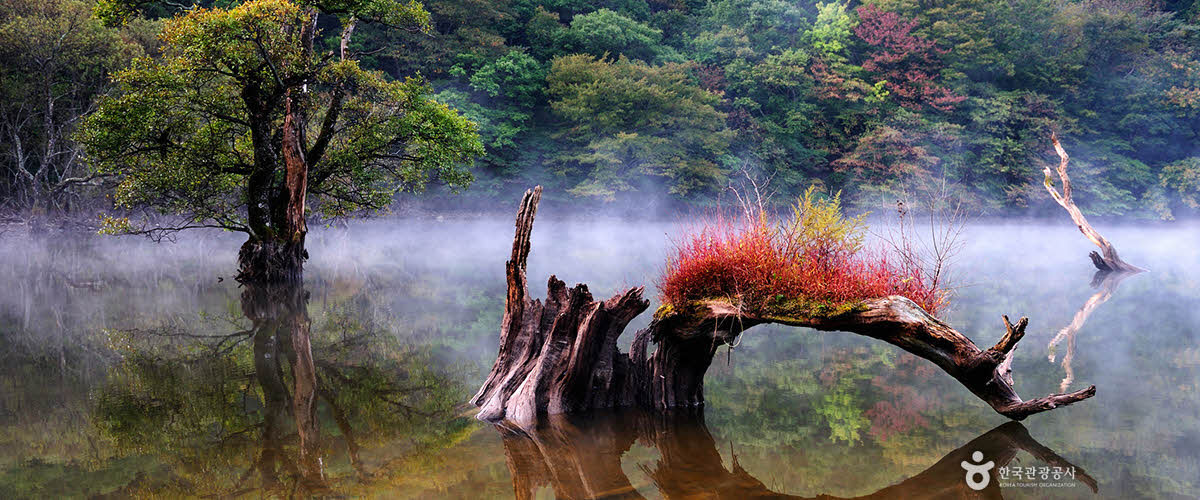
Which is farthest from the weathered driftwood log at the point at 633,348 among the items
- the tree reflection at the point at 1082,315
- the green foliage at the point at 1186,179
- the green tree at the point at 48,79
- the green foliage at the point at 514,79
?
the green foliage at the point at 1186,179

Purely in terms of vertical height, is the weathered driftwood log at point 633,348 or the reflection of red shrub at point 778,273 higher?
the reflection of red shrub at point 778,273

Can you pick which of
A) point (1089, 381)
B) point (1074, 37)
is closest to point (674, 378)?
point (1089, 381)

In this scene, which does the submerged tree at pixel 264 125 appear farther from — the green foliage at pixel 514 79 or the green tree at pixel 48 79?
the green foliage at pixel 514 79

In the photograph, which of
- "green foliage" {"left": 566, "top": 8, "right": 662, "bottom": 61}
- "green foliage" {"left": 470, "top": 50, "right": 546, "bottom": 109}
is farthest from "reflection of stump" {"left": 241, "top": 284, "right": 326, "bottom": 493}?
"green foliage" {"left": 566, "top": 8, "right": 662, "bottom": 61}

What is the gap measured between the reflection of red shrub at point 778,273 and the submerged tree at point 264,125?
1050cm

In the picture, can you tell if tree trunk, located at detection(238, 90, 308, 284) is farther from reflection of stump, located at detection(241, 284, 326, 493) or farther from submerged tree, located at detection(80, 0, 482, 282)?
reflection of stump, located at detection(241, 284, 326, 493)

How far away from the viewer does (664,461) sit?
4867mm

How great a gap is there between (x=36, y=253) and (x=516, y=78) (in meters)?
19.9

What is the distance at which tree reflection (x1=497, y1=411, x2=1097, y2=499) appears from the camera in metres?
4.38

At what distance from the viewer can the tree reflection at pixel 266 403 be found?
461 cm

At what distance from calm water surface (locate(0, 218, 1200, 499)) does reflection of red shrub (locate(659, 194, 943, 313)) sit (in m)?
1.05

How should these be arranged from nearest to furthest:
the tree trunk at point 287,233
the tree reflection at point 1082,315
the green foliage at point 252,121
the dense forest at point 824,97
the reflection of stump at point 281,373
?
the reflection of stump at point 281,373
the tree reflection at point 1082,315
the green foliage at point 252,121
the tree trunk at point 287,233
the dense forest at point 824,97

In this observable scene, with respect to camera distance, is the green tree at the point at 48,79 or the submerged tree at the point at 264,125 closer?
the submerged tree at the point at 264,125

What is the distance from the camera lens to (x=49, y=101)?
22.8 m
